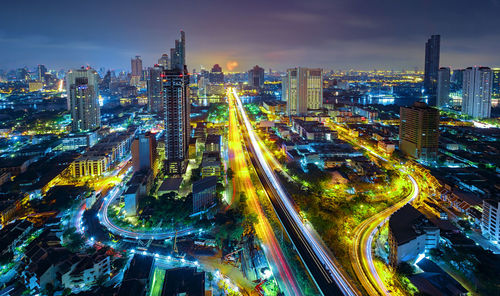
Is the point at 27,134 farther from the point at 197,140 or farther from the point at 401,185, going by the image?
the point at 401,185

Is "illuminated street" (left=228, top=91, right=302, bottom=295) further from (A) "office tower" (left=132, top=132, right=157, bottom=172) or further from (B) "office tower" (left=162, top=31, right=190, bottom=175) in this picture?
(A) "office tower" (left=132, top=132, right=157, bottom=172)

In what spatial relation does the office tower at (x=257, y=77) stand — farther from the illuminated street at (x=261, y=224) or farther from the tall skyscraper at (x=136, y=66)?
the illuminated street at (x=261, y=224)

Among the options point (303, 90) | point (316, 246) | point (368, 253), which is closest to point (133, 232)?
point (316, 246)

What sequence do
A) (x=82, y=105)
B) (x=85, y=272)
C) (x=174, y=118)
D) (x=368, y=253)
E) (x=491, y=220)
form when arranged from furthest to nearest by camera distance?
(x=82, y=105) < (x=174, y=118) < (x=491, y=220) < (x=368, y=253) < (x=85, y=272)

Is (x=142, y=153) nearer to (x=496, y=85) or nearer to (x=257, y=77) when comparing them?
(x=496, y=85)

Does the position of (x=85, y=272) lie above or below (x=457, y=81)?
below

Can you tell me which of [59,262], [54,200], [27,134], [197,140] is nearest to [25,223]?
[54,200]

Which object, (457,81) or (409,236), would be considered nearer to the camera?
(409,236)
